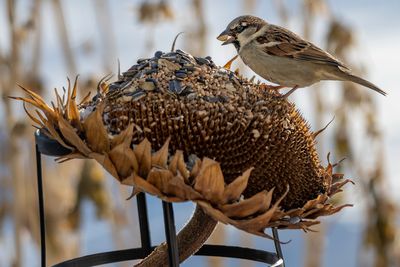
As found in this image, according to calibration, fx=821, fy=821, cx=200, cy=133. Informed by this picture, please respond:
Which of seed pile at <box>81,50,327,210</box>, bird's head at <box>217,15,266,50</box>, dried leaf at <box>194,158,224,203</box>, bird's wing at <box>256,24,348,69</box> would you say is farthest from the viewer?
bird's wing at <box>256,24,348,69</box>

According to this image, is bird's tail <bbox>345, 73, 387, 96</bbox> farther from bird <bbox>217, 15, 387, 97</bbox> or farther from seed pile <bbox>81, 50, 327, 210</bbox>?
seed pile <bbox>81, 50, 327, 210</bbox>

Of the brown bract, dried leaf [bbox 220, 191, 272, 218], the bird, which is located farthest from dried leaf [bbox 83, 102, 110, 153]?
the bird

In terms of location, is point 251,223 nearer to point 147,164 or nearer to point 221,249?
point 147,164

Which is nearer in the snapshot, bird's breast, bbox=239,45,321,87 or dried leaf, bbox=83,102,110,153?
dried leaf, bbox=83,102,110,153

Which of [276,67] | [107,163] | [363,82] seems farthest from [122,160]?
[363,82]

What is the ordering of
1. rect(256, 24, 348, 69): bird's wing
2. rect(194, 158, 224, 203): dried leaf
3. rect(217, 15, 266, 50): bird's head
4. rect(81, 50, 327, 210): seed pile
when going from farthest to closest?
rect(256, 24, 348, 69): bird's wing → rect(217, 15, 266, 50): bird's head → rect(81, 50, 327, 210): seed pile → rect(194, 158, 224, 203): dried leaf

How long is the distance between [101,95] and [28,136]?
2.24m

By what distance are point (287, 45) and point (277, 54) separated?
0.13ft

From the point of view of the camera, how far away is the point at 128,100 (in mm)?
1563

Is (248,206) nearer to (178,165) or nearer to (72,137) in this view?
(178,165)

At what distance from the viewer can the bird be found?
7.22ft

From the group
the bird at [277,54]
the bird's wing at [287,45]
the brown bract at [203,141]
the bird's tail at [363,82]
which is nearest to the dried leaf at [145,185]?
the brown bract at [203,141]

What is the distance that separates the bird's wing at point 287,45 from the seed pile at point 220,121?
60cm

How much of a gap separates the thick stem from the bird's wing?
78 cm
